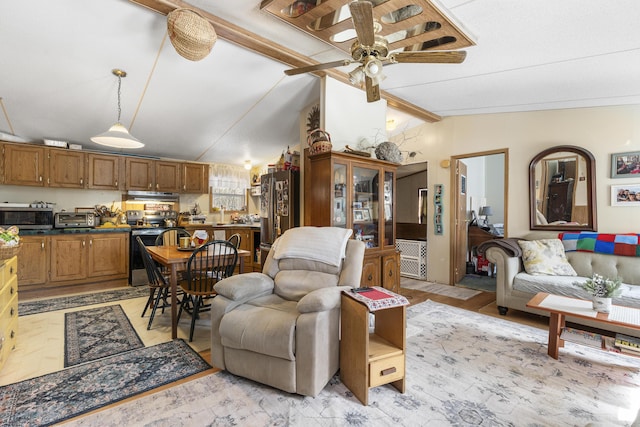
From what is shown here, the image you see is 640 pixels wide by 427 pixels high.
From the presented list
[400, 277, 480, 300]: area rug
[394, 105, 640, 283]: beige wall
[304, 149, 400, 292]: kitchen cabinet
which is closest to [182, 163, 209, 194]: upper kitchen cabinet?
[304, 149, 400, 292]: kitchen cabinet

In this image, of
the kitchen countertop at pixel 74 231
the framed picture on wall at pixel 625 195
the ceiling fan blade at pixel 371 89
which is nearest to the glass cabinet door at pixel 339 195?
the ceiling fan blade at pixel 371 89

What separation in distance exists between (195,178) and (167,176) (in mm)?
474

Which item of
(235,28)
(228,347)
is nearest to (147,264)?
(228,347)

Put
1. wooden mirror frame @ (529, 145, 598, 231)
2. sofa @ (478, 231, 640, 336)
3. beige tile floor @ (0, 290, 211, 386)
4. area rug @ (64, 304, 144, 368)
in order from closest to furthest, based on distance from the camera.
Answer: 1. beige tile floor @ (0, 290, 211, 386)
2. area rug @ (64, 304, 144, 368)
3. sofa @ (478, 231, 640, 336)
4. wooden mirror frame @ (529, 145, 598, 231)

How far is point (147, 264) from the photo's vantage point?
9.78 feet

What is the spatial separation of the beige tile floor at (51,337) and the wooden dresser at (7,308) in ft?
0.37

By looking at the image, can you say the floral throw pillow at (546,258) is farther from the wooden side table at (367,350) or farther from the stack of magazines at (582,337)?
the wooden side table at (367,350)

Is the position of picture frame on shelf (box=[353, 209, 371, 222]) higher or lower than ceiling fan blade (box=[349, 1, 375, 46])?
lower

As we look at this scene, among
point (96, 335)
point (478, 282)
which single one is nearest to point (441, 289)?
point (478, 282)

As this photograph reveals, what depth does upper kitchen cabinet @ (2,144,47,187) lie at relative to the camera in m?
3.94

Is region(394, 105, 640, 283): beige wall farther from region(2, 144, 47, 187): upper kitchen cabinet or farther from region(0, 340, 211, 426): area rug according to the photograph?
region(2, 144, 47, 187): upper kitchen cabinet

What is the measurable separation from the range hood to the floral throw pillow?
5424mm

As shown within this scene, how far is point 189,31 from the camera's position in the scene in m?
2.07

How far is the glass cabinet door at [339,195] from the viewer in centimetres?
317
